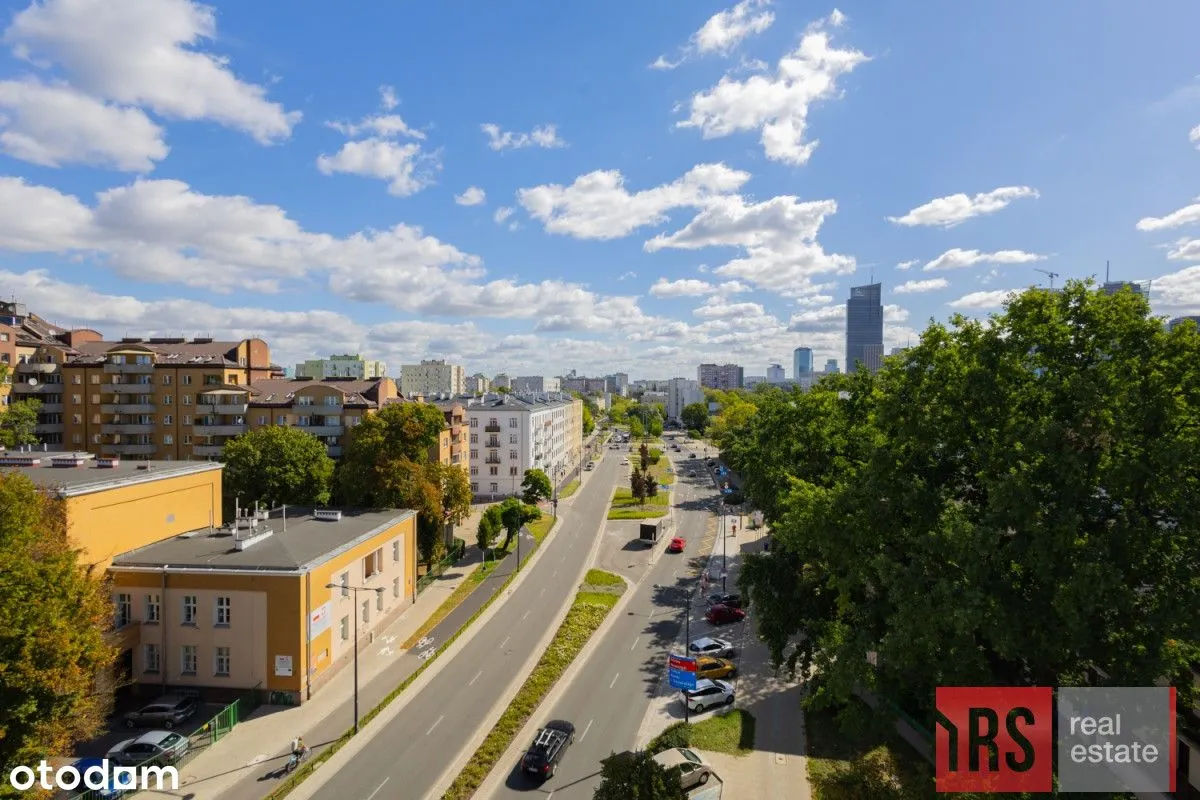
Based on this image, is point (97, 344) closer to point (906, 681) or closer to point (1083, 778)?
point (906, 681)

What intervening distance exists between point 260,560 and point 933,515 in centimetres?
2868

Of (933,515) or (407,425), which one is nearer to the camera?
(933,515)

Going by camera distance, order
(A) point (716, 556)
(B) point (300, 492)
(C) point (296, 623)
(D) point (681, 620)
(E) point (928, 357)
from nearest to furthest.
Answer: (E) point (928, 357) < (C) point (296, 623) < (D) point (681, 620) < (B) point (300, 492) < (A) point (716, 556)

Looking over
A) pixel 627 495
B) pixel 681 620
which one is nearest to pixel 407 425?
pixel 681 620

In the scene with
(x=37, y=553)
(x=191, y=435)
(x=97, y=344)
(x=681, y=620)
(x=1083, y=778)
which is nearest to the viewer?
(x=1083, y=778)

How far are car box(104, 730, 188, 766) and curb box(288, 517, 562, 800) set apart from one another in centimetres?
551

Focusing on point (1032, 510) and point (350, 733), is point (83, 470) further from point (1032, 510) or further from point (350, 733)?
point (1032, 510)

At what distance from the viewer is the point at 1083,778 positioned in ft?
53.0

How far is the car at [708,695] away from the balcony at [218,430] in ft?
164

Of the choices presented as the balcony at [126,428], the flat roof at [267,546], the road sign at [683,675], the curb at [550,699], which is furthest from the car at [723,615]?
the balcony at [126,428]

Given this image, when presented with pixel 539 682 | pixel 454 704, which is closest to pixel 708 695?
pixel 539 682

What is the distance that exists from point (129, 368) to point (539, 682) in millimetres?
55785

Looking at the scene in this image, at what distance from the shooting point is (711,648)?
109 ft

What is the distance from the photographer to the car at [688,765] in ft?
66.3
